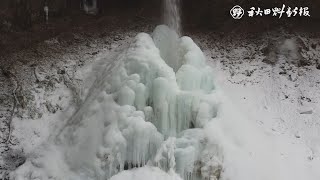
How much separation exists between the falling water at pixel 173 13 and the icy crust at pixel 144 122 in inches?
139

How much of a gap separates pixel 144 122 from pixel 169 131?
0.61 meters

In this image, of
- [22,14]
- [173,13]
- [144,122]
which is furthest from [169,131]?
[22,14]

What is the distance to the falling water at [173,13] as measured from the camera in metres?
13.2

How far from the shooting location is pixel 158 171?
335 inches

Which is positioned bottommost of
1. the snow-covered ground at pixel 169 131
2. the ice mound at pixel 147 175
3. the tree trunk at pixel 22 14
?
the ice mound at pixel 147 175

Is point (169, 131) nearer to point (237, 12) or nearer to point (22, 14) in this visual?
point (237, 12)

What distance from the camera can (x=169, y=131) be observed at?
29.6ft

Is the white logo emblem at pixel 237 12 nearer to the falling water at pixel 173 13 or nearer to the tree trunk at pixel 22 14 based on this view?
the falling water at pixel 173 13

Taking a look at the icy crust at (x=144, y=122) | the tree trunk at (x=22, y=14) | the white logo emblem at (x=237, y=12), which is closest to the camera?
the icy crust at (x=144, y=122)

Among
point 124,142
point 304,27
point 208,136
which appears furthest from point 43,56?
point 304,27

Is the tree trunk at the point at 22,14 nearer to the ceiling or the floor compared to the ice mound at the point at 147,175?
nearer to the ceiling

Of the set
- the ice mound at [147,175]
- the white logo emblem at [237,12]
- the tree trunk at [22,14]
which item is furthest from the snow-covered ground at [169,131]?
the white logo emblem at [237,12]

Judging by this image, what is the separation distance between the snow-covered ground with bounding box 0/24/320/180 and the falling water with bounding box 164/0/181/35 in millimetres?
2705

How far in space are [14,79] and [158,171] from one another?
4485 millimetres
